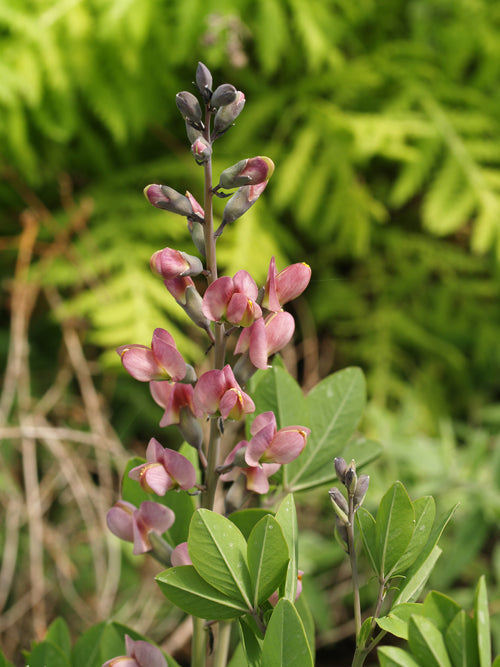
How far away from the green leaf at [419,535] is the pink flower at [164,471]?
10 centimetres

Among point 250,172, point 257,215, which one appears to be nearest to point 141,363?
point 250,172

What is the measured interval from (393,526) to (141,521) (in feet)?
0.40

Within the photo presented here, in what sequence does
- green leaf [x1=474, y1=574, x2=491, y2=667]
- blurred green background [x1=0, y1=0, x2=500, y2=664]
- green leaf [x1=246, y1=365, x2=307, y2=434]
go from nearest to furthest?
green leaf [x1=474, y1=574, x2=491, y2=667] → green leaf [x1=246, y1=365, x2=307, y2=434] → blurred green background [x1=0, y1=0, x2=500, y2=664]

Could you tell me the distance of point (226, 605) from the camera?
27 centimetres

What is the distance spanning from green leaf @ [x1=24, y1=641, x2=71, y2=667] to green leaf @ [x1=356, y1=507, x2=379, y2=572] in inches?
6.6

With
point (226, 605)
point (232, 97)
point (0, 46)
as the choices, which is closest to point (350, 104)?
point (0, 46)

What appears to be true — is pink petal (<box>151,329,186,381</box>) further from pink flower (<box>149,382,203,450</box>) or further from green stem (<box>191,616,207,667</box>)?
green stem (<box>191,616,207,667</box>)

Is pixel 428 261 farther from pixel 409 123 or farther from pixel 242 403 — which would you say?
pixel 242 403

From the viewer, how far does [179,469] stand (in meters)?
0.28

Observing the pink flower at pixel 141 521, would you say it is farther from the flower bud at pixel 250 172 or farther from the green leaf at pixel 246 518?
the flower bud at pixel 250 172

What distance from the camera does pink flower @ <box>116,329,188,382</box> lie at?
0.28 meters

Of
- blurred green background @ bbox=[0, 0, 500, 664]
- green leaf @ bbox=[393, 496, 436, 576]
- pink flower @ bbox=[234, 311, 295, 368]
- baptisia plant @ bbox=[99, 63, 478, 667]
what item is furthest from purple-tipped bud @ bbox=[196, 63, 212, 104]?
blurred green background @ bbox=[0, 0, 500, 664]

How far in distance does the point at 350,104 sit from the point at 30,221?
2.72 feet

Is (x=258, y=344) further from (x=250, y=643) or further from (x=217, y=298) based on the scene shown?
(x=250, y=643)
